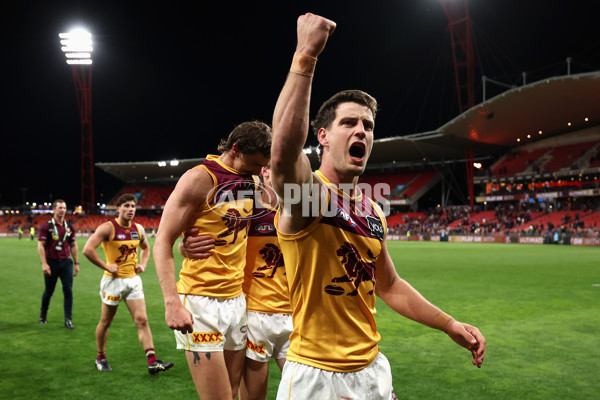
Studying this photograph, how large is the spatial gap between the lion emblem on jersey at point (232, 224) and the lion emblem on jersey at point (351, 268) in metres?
1.64

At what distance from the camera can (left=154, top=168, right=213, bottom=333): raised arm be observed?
2.88 meters

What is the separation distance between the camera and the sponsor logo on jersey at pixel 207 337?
3.40 meters

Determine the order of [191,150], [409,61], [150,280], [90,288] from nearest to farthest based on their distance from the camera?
[90,288], [150,280], [409,61], [191,150]

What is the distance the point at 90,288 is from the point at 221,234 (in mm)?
11835

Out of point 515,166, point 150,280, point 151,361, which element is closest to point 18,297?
point 150,280

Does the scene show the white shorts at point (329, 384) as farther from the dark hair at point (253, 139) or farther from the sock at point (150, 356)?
the sock at point (150, 356)

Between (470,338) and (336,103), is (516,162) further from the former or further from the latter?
(336,103)

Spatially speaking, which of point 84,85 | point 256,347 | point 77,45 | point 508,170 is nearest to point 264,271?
point 256,347

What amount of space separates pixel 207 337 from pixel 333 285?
1602 mm

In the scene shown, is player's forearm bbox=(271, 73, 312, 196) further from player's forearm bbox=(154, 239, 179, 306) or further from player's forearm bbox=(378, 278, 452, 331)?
player's forearm bbox=(154, 239, 179, 306)

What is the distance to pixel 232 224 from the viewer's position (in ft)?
12.3

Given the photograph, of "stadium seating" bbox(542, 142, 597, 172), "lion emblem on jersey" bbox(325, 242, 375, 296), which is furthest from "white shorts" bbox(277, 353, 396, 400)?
"stadium seating" bbox(542, 142, 597, 172)

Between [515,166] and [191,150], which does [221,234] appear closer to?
[515,166]

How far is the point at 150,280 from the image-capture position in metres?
15.3
